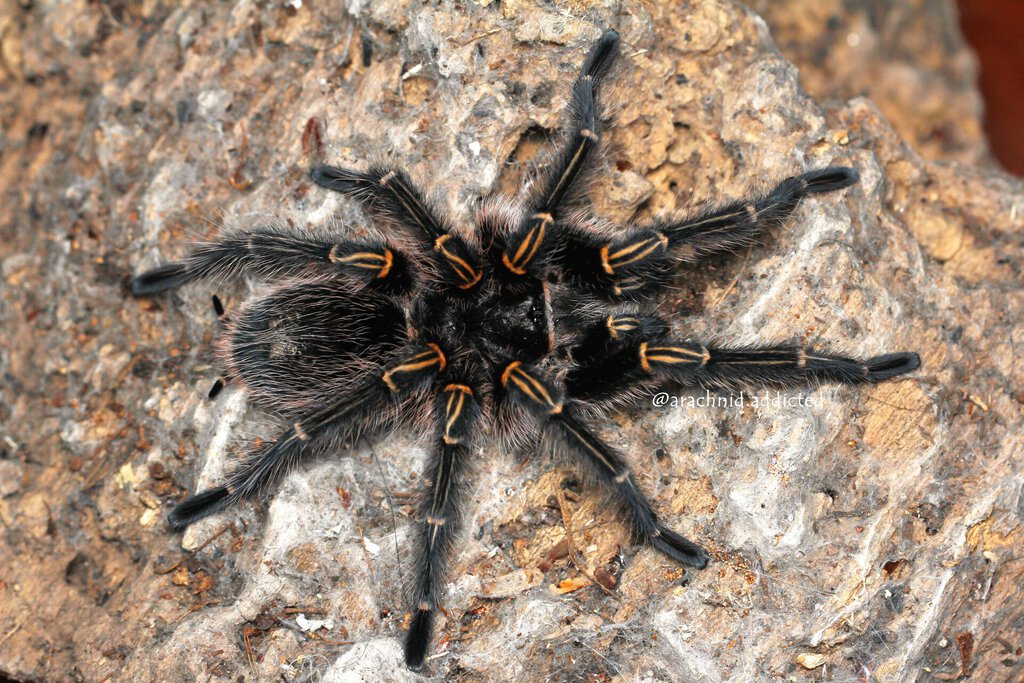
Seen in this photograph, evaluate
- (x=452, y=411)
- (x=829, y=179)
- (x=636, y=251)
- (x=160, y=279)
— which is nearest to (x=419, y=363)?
(x=452, y=411)

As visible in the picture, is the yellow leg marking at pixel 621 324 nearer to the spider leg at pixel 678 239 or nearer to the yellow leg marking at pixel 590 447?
the spider leg at pixel 678 239

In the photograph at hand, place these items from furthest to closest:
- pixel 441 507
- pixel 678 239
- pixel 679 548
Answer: pixel 678 239 → pixel 441 507 → pixel 679 548

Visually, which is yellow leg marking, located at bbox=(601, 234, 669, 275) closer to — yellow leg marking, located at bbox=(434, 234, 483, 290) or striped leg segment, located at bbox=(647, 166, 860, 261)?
striped leg segment, located at bbox=(647, 166, 860, 261)

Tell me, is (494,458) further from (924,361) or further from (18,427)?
(18,427)

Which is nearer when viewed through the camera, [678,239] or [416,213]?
[678,239]

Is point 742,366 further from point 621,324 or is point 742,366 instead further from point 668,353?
point 621,324

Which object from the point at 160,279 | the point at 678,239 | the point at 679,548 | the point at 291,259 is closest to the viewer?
the point at 679,548

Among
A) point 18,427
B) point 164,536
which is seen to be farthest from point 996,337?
point 18,427
